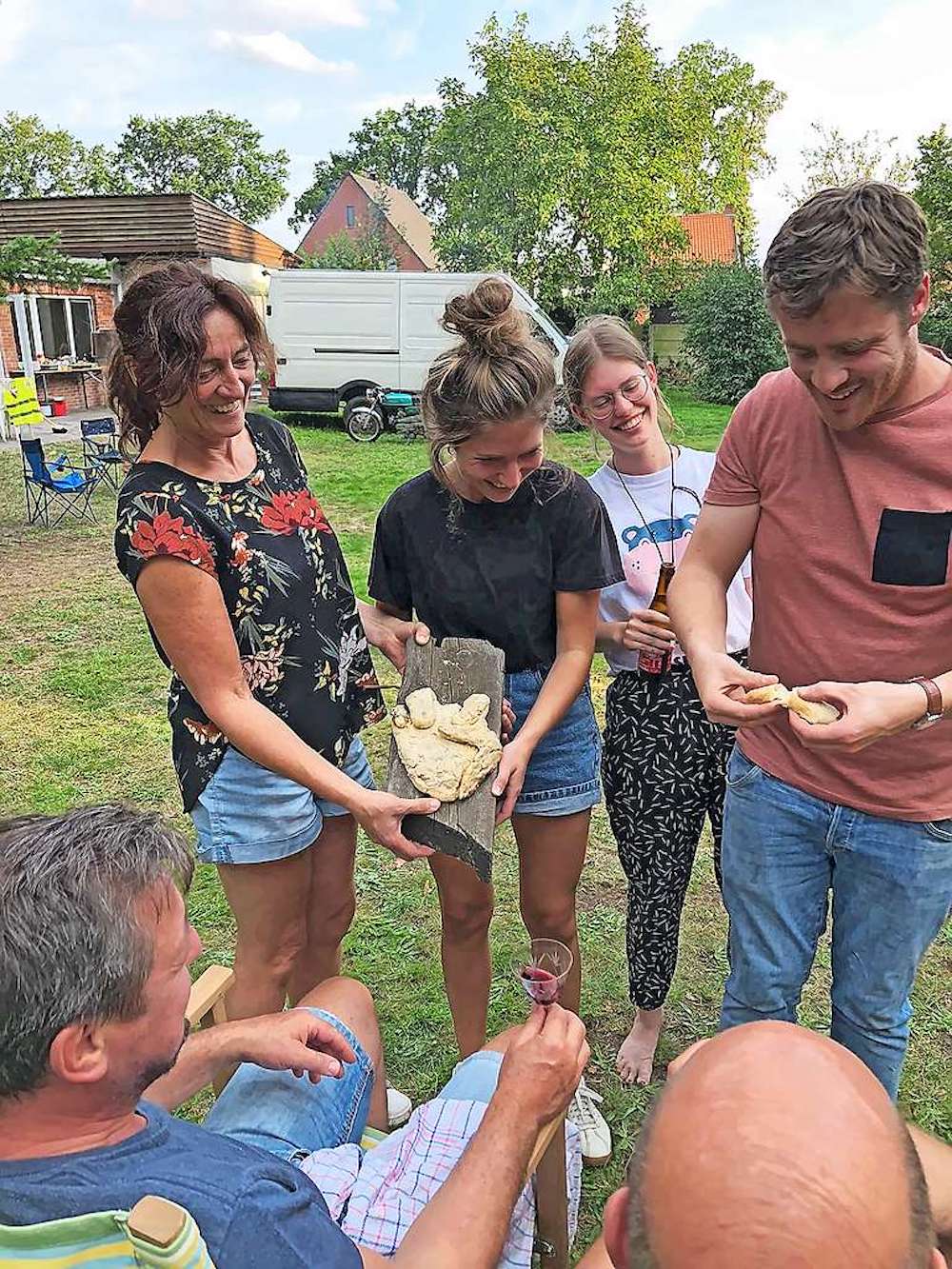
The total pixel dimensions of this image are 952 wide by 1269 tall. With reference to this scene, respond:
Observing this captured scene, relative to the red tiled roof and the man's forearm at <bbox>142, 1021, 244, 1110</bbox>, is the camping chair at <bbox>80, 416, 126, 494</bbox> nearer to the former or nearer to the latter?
the man's forearm at <bbox>142, 1021, 244, 1110</bbox>

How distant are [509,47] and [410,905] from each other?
2838 centimetres

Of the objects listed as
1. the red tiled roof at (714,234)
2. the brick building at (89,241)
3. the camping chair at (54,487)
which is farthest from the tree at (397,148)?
the camping chair at (54,487)

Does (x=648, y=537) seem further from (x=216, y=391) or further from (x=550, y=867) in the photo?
(x=216, y=391)

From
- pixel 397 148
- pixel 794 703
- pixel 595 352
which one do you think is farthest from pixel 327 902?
pixel 397 148

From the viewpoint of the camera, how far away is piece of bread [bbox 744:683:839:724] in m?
1.71

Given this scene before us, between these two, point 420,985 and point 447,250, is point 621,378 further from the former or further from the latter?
point 447,250

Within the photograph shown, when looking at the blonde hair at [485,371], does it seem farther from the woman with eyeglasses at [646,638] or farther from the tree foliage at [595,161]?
the tree foliage at [595,161]

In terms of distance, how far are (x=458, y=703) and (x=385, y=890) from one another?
6.06 ft

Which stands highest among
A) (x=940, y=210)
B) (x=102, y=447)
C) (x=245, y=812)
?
(x=940, y=210)

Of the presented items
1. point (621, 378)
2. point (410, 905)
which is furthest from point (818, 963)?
point (621, 378)

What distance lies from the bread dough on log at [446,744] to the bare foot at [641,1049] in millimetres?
1267

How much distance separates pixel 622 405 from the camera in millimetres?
2539

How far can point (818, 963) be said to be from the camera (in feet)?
10.8

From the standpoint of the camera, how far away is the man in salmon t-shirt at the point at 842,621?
1.61 m
